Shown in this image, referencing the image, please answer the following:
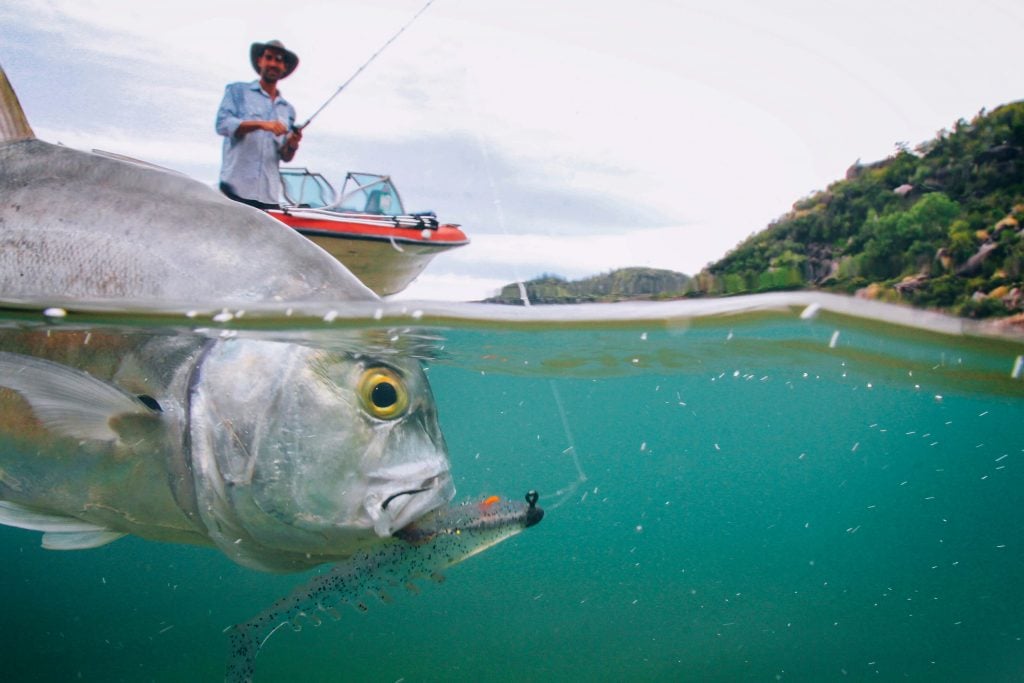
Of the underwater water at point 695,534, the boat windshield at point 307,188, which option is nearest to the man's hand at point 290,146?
the boat windshield at point 307,188

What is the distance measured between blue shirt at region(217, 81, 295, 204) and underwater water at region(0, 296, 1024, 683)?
2.76 meters

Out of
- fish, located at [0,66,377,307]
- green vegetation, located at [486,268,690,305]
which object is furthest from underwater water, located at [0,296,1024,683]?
fish, located at [0,66,377,307]

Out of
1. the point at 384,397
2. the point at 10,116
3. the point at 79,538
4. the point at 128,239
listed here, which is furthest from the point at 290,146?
the point at 384,397

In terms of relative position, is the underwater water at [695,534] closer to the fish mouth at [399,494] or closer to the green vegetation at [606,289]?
the green vegetation at [606,289]

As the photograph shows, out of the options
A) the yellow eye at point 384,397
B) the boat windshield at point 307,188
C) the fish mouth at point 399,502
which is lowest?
the fish mouth at point 399,502

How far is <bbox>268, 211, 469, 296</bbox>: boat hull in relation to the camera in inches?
300

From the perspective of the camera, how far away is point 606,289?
→ 4887 millimetres

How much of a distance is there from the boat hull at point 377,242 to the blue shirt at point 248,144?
1.78 feet

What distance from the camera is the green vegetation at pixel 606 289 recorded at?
463 centimetres

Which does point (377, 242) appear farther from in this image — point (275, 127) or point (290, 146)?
point (275, 127)

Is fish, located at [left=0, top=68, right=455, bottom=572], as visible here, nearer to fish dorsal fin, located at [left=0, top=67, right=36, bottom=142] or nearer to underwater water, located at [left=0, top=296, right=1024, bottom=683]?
fish dorsal fin, located at [left=0, top=67, right=36, bottom=142]

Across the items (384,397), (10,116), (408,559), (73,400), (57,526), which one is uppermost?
(10,116)

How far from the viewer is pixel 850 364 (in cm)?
588

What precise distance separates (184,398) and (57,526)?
1100 mm
